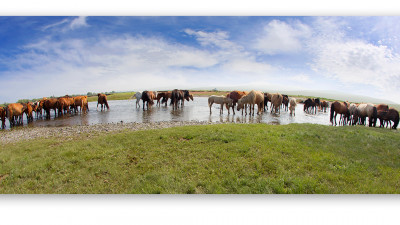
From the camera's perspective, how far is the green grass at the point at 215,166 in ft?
13.9

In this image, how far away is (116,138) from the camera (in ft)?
26.8

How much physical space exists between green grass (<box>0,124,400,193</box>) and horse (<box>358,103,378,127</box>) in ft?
21.4

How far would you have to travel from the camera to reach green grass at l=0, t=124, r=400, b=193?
4.22 metres

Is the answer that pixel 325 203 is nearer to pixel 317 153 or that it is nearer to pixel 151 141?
pixel 317 153

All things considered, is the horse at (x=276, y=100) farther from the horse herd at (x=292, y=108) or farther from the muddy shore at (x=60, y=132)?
the muddy shore at (x=60, y=132)

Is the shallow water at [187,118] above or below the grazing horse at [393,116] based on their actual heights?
below

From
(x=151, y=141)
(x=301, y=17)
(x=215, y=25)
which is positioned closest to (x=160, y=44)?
(x=215, y=25)

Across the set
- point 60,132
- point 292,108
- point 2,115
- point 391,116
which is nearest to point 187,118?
point 60,132

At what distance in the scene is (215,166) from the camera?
5121mm

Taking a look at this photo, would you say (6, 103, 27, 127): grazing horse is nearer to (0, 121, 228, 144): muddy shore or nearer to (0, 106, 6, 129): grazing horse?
(0, 106, 6, 129): grazing horse

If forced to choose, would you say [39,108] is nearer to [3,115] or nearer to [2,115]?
[3,115]

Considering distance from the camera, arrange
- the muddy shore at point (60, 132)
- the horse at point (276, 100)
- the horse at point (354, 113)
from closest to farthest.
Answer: the muddy shore at point (60, 132) → the horse at point (354, 113) → the horse at point (276, 100)

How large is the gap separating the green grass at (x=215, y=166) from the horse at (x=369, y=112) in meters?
6.51

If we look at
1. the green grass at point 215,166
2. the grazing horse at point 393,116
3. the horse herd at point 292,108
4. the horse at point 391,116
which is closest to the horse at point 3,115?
the horse herd at point 292,108
